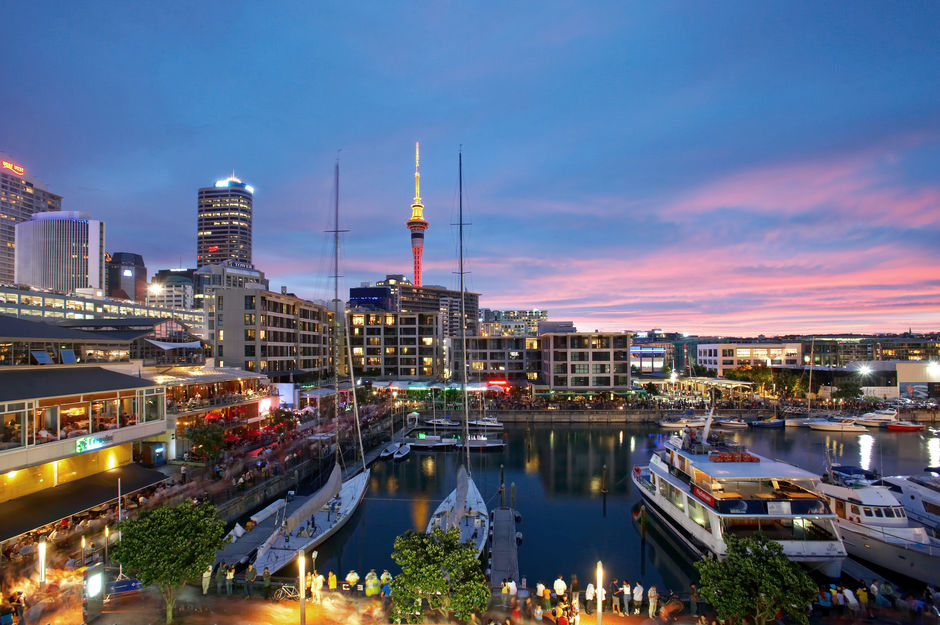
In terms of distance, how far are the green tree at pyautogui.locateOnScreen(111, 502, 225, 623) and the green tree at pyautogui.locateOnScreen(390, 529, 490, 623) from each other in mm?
6646

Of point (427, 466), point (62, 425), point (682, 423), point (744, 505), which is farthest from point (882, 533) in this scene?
point (682, 423)

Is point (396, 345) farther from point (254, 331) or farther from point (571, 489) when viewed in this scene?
point (571, 489)

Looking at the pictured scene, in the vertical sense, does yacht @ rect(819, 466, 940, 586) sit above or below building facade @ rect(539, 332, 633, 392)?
below

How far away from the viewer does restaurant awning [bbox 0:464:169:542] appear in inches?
817

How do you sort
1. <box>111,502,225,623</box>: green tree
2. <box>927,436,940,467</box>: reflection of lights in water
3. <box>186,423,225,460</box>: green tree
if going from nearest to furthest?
1. <box>111,502,225,623</box>: green tree
2. <box>186,423,225,460</box>: green tree
3. <box>927,436,940,467</box>: reflection of lights in water

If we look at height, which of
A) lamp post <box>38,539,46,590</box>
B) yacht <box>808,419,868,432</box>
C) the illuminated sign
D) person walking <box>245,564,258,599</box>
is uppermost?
the illuminated sign

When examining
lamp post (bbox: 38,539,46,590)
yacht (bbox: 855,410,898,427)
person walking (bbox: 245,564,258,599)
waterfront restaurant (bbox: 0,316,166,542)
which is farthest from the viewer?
yacht (bbox: 855,410,898,427)

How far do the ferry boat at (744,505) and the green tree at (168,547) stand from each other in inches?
836

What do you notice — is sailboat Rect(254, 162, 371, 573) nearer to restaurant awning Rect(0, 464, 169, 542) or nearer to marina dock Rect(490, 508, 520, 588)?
restaurant awning Rect(0, 464, 169, 542)

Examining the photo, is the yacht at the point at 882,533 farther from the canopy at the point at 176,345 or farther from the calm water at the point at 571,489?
the canopy at the point at 176,345

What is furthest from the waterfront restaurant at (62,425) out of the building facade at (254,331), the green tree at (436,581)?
the building facade at (254,331)

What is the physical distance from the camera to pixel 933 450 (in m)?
57.7

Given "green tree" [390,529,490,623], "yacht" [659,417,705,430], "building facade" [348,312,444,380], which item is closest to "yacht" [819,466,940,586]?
"green tree" [390,529,490,623]

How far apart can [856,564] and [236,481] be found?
3732 centimetres
